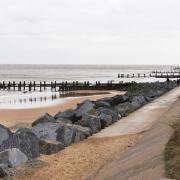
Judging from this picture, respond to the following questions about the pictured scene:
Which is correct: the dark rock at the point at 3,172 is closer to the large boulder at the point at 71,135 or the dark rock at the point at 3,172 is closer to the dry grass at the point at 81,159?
the dry grass at the point at 81,159

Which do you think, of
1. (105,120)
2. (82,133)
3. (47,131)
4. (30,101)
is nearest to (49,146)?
(47,131)

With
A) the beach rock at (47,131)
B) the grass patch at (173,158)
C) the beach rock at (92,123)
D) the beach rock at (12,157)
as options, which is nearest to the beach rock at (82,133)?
the beach rock at (92,123)

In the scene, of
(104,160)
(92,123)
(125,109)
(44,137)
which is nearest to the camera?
(104,160)

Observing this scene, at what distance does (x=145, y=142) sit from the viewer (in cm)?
1243

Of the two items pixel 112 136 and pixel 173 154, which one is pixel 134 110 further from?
pixel 173 154

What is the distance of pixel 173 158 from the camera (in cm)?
843

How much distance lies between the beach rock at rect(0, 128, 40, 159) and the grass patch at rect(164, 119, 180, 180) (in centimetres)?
391

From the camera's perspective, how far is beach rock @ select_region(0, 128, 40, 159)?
1166 centimetres

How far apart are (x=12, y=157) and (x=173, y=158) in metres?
4.12

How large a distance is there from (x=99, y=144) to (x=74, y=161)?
2.28 metres

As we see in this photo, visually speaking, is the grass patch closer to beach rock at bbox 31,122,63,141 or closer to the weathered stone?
beach rock at bbox 31,122,63,141

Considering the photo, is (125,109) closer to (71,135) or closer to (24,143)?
(71,135)

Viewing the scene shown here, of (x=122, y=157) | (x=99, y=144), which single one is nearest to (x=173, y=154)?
(x=122, y=157)

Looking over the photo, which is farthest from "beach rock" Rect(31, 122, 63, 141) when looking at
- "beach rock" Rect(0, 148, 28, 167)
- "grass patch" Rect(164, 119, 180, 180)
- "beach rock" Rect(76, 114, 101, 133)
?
"grass patch" Rect(164, 119, 180, 180)
